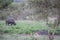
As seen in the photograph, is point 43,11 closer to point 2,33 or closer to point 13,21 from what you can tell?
point 2,33

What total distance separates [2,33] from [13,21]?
285 centimetres

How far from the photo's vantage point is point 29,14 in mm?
7652

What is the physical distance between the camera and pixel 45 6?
609 centimetres

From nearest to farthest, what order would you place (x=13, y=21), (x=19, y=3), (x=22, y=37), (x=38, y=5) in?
1. (x=38, y=5)
2. (x=22, y=37)
3. (x=19, y=3)
4. (x=13, y=21)

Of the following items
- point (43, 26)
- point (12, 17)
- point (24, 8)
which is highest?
point (24, 8)

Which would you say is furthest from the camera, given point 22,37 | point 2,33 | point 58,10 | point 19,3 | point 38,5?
point 19,3

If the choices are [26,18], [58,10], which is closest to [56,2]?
[58,10]

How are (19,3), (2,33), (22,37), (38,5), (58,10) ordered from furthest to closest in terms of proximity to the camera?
1. (19,3)
2. (58,10)
3. (22,37)
4. (38,5)
5. (2,33)

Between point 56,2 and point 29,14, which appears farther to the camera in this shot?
point 29,14

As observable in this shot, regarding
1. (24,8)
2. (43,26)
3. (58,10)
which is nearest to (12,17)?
(24,8)

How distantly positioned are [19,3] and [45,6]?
5.84ft

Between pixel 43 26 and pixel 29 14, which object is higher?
pixel 29 14

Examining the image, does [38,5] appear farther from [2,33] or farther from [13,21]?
[13,21]

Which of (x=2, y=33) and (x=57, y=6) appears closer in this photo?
(x=2, y=33)
